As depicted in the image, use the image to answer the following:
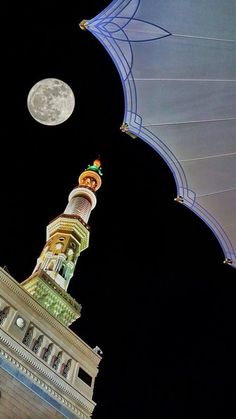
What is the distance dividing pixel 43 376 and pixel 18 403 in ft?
6.99

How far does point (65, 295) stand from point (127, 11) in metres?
19.6

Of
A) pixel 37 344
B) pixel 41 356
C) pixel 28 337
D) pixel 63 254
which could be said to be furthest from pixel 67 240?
pixel 41 356

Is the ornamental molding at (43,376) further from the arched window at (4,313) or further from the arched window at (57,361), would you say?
the arched window at (4,313)

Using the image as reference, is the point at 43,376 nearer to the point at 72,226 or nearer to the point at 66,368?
the point at 66,368

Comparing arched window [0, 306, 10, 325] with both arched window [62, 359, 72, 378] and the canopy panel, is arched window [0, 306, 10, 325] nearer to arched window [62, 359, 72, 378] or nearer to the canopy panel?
arched window [62, 359, 72, 378]

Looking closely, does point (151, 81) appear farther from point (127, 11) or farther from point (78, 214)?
point (78, 214)

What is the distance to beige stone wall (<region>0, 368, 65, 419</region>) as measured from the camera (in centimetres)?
1692

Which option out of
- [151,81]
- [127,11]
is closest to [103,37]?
[127,11]

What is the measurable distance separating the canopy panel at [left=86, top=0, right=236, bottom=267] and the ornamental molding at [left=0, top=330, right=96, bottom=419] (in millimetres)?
10037

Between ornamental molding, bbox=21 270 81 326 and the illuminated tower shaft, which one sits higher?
the illuminated tower shaft

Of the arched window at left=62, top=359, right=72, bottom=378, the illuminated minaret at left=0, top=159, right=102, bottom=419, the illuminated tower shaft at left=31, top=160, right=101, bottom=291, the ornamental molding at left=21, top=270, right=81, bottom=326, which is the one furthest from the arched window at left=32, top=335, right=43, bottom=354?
the illuminated tower shaft at left=31, top=160, right=101, bottom=291

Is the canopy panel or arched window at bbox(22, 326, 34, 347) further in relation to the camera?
arched window at bbox(22, 326, 34, 347)

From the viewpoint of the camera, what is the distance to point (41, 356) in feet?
67.7

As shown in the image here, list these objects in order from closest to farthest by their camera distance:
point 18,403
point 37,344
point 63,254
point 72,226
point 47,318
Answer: point 18,403
point 37,344
point 47,318
point 63,254
point 72,226
